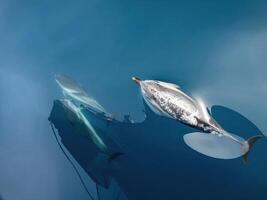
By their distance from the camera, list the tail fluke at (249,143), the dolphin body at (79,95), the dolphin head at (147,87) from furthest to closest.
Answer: the dolphin body at (79,95) → the dolphin head at (147,87) → the tail fluke at (249,143)

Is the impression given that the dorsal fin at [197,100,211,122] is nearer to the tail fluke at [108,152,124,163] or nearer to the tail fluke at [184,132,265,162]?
the tail fluke at [184,132,265,162]

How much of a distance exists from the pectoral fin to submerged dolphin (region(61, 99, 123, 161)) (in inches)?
8.6

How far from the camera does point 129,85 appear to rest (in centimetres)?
105

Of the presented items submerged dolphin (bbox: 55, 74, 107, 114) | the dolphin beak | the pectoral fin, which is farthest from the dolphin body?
the pectoral fin

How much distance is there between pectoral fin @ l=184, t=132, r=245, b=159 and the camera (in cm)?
90

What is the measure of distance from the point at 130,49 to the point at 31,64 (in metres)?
0.35

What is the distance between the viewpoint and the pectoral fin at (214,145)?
896 millimetres

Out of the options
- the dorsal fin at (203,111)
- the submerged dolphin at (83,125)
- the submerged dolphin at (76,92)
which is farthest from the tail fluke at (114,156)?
the dorsal fin at (203,111)

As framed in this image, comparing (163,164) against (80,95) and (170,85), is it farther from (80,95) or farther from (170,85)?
(80,95)

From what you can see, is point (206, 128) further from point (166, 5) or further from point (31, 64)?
point (31, 64)

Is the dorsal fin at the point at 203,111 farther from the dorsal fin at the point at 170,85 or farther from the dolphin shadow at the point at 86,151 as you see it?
the dolphin shadow at the point at 86,151

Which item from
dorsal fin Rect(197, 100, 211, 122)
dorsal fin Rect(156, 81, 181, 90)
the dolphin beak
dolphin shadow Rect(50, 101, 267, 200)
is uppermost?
the dolphin beak

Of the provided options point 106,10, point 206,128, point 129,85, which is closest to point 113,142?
point 129,85

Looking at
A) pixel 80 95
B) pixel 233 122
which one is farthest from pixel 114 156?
pixel 233 122
